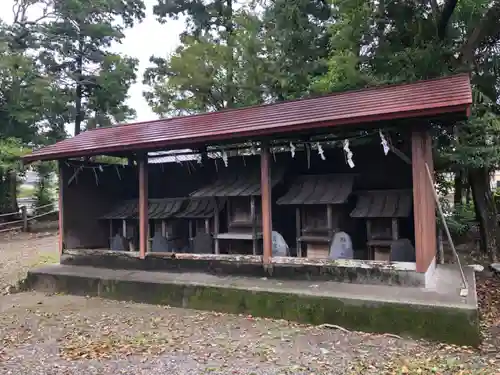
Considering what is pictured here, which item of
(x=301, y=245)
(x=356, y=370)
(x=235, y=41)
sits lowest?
(x=356, y=370)

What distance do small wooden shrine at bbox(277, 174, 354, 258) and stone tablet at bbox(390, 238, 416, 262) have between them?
34.5 inches

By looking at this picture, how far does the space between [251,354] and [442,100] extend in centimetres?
354

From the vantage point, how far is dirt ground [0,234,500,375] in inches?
155

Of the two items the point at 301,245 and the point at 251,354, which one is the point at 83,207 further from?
the point at 251,354

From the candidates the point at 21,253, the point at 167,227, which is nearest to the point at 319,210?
the point at 167,227

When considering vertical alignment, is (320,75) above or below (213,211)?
above

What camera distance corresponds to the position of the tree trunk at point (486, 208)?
827 cm

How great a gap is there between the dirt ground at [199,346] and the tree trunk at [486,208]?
8.73ft

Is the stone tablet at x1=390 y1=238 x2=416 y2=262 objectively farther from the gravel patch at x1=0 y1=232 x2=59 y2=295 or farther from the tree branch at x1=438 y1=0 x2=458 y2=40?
the gravel patch at x1=0 y1=232 x2=59 y2=295

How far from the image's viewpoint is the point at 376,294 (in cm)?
498

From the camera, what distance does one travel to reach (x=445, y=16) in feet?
25.9

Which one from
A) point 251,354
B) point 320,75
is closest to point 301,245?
point 251,354

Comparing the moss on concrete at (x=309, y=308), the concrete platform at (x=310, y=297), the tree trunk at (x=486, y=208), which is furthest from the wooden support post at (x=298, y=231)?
the tree trunk at (x=486, y=208)

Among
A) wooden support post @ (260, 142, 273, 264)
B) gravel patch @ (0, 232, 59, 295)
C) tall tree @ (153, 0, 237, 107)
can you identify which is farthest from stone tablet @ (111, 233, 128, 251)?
tall tree @ (153, 0, 237, 107)
